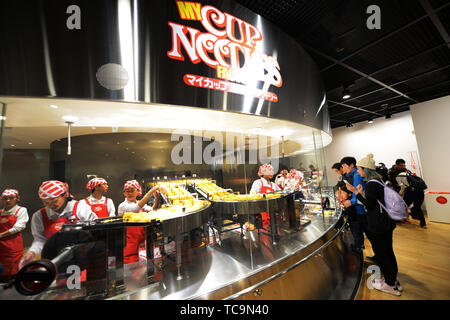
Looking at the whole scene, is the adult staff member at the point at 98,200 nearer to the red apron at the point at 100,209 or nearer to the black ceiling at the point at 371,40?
the red apron at the point at 100,209

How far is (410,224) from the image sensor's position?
212 inches

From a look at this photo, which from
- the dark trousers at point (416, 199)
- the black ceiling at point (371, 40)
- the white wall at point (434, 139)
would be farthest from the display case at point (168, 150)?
the white wall at point (434, 139)

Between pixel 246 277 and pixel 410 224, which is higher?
pixel 246 277

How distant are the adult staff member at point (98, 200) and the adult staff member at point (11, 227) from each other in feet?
1.79

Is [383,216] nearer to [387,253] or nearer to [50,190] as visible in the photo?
[387,253]

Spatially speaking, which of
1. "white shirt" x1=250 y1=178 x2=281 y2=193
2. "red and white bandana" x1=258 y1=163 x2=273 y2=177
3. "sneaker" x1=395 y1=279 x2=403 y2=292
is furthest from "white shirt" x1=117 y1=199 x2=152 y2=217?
"sneaker" x1=395 y1=279 x2=403 y2=292

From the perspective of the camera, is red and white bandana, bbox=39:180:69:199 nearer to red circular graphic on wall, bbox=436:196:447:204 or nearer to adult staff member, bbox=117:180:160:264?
adult staff member, bbox=117:180:160:264

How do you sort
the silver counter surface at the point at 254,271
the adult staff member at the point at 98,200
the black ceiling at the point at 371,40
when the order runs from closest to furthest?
1. the silver counter surface at the point at 254,271
2. the adult staff member at the point at 98,200
3. the black ceiling at the point at 371,40

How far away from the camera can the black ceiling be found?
258cm

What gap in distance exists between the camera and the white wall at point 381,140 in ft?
23.8
